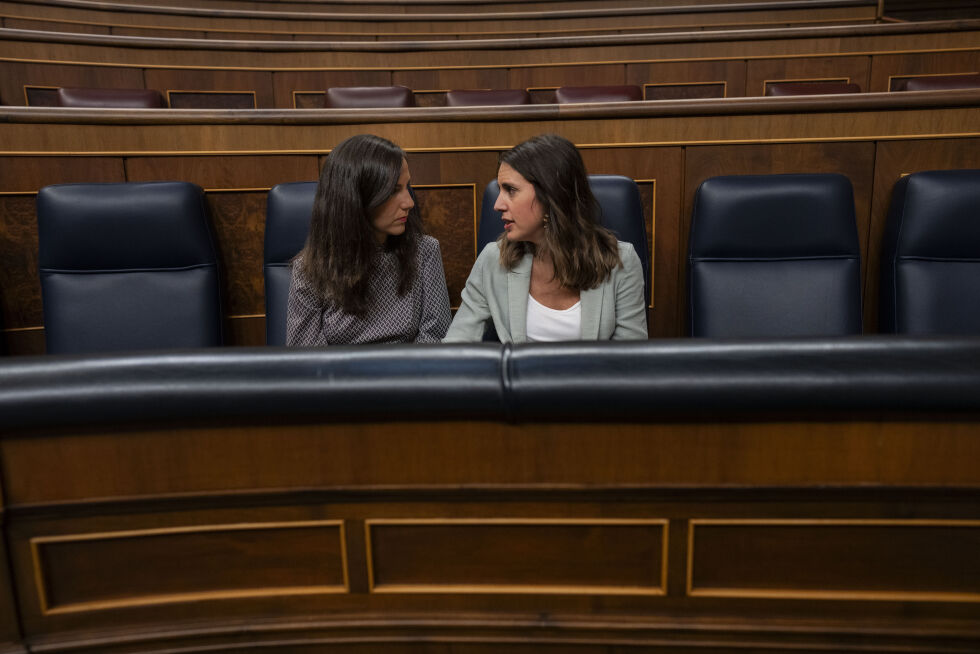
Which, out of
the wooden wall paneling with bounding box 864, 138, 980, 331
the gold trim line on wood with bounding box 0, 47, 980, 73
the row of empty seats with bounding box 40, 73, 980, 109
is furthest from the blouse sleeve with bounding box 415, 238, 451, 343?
the gold trim line on wood with bounding box 0, 47, 980, 73

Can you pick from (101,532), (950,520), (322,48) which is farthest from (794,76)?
(101,532)

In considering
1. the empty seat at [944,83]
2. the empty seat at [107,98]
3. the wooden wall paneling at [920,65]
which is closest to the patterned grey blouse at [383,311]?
the empty seat at [107,98]

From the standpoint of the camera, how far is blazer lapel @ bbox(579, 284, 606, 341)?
548 mm

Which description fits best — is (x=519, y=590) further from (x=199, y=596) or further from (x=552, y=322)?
(x=552, y=322)

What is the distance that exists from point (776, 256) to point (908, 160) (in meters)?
0.19

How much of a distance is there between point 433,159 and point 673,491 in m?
0.49

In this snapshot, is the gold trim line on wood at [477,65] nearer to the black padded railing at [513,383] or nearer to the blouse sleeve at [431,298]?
the blouse sleeve at [431,298]

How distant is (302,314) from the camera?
22.0 inches

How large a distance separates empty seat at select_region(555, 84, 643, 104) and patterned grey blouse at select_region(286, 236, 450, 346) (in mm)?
680

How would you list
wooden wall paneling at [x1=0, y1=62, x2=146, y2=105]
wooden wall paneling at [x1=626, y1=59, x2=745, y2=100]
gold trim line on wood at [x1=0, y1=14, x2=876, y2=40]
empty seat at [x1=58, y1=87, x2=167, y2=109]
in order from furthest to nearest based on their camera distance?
1. gold trim line on wood at [x1=0, y1=14, x2=876, y2=40]
2. wooden wall paneling at [x1=626, y1=59, x2=745, y2=100]
3. wooden wall paneling at [x1=0, y1=62, x2=146, y2=105]
4. empty seat at [x1=58, y1=87, x2=167, y2=109]

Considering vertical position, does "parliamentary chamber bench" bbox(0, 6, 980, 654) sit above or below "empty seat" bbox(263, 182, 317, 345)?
below

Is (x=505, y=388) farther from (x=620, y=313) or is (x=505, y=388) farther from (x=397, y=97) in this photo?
(x=397, y=97)

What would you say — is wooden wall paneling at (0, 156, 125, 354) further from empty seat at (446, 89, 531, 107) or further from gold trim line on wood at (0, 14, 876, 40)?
gold trim line on wood at (0, 14, 876, 40)

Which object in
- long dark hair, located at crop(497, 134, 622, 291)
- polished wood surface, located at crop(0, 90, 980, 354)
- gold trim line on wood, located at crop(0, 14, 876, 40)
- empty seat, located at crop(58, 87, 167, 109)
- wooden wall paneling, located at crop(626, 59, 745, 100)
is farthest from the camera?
gold trim line on wood, located at crop(0, 14, 876, 40)
